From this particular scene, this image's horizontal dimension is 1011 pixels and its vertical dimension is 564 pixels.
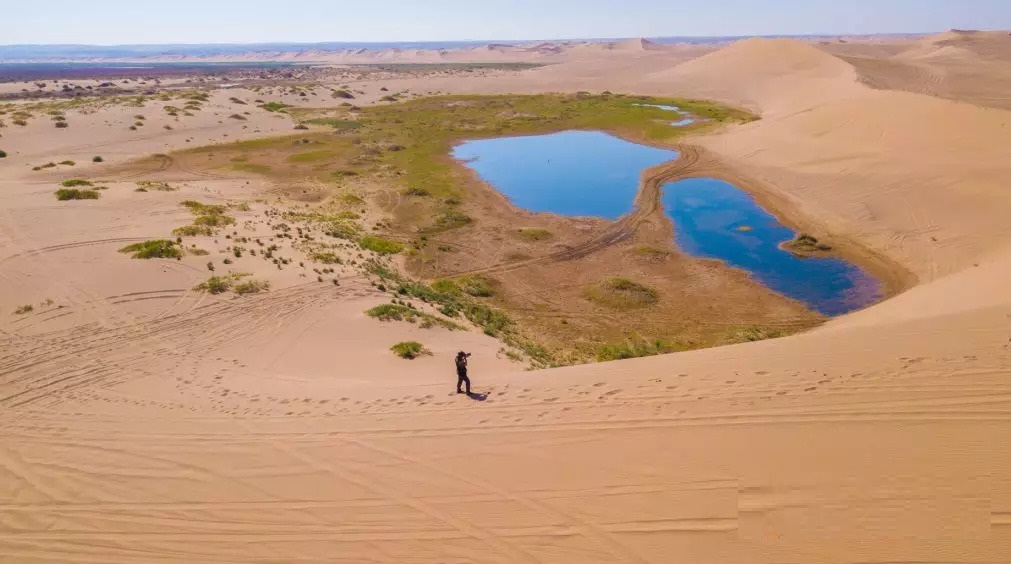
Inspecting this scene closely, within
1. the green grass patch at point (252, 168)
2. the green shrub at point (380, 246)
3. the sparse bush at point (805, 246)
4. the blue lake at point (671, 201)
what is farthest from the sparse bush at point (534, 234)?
the green grass patch at point (252, 168)

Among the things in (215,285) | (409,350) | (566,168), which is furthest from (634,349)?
(566,168)

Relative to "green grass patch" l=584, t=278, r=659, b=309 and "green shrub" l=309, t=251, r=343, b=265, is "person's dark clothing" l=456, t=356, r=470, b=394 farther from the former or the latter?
"green shrub" l=309, t=251, r=343, b=265

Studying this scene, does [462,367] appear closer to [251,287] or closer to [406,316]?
[406,316]

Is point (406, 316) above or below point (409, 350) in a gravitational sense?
above

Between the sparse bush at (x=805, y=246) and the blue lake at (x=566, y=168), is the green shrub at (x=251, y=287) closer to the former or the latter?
the blue lake at (x=566, y=168)

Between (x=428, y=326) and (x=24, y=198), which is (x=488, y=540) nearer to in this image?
(x=428, y=326)

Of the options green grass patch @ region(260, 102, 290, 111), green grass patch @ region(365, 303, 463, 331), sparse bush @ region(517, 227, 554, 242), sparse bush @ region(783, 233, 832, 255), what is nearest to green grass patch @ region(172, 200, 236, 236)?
green grass patch @ region(365, 303, 463, 331)

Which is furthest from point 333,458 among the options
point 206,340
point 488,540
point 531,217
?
point 531,217
